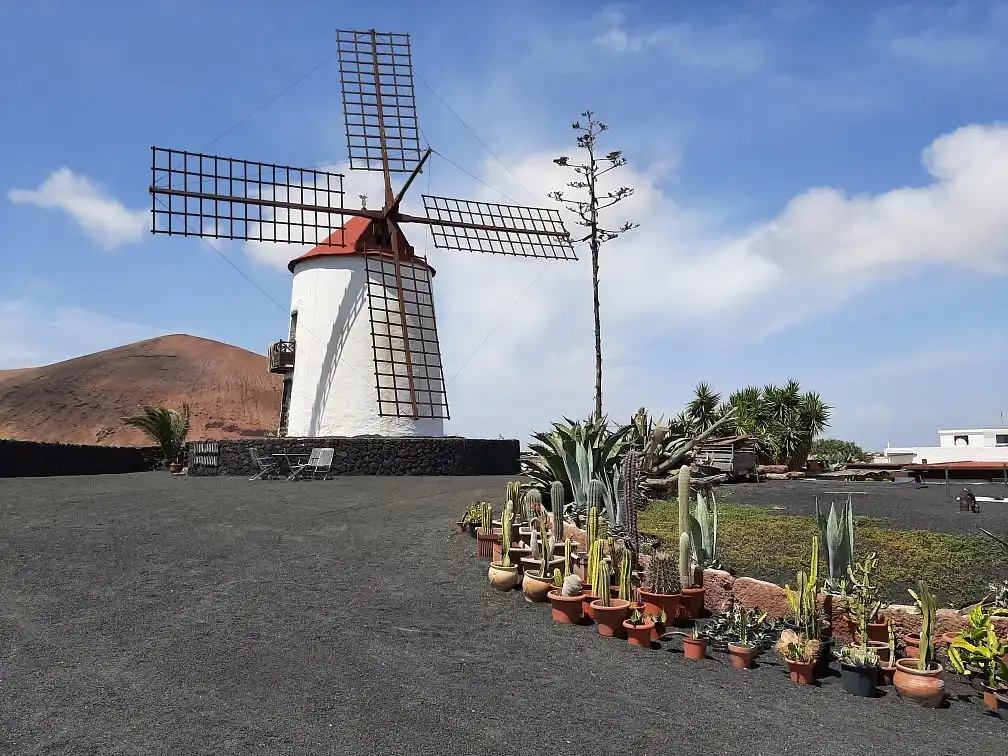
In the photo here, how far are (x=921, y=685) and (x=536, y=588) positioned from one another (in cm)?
287

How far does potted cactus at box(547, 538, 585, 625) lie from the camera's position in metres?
5.80

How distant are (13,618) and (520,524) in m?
4.80

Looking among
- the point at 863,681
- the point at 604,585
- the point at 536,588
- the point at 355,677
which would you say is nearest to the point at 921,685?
the point at 863,681

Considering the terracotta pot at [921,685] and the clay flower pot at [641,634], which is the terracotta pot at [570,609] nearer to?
the clay flower pot at [641,634]

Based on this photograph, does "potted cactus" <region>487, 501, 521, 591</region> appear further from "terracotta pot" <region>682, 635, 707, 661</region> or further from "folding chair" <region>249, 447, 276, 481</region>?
"folding chair" <region>249, 447, 276, 481</region>

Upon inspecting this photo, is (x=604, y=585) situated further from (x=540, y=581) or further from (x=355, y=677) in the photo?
(x=355, y=677)

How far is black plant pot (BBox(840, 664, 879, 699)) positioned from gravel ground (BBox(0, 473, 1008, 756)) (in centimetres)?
9

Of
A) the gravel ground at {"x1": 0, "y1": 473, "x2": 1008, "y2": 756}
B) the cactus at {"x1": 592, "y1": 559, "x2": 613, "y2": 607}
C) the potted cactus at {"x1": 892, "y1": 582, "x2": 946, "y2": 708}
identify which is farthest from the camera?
the cactus at {"x1": 592, "y1": 559, "x2": 613, "y2": 607}

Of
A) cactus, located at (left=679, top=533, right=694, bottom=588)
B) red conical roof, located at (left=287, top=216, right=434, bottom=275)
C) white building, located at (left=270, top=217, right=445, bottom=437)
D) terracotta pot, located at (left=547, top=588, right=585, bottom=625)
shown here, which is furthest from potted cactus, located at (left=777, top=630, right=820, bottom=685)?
red conical roof, located at (left=287, top=216, right=434, bottom=275)

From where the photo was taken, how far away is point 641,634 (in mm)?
5266

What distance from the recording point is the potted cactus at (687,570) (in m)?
5.80

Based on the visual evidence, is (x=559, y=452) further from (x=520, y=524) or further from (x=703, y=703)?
(x=703, y=703)

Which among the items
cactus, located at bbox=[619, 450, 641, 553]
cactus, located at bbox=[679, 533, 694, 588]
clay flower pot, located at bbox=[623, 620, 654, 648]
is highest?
cactus, located at bbox=[619, 450, 641, 553]

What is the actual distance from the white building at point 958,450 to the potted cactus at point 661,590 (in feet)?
99.3
